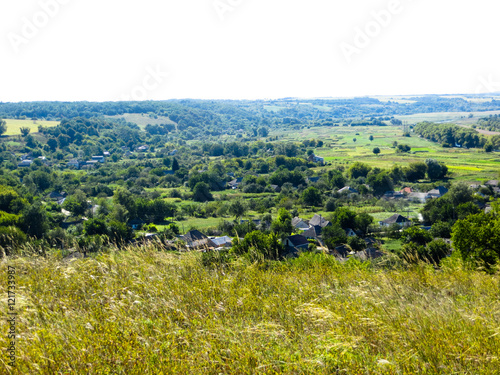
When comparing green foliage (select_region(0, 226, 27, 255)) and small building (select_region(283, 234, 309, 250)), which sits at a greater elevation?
green foliage (select_region(0, 226, 27, 255))

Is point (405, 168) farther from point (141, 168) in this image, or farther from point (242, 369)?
point (242, 369)

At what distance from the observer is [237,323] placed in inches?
114

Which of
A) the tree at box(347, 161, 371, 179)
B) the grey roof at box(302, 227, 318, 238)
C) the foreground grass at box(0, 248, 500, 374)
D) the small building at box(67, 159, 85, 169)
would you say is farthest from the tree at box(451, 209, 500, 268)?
the small building at box(67, 159, 85, 169)

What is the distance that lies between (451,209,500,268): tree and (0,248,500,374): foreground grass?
6696 mm

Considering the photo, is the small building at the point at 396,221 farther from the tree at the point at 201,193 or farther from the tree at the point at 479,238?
the tree at the point at 201,193

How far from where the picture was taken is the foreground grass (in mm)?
2324

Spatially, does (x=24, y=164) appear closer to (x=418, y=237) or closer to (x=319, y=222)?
(x=319, y=222)

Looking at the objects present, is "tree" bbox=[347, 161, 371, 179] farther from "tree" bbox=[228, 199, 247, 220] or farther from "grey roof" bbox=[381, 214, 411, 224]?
"grey roof" bbox=[381, 214, 411, 224]

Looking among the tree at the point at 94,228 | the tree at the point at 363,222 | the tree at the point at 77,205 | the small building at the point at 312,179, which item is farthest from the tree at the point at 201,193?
the tree at the point at 363,222

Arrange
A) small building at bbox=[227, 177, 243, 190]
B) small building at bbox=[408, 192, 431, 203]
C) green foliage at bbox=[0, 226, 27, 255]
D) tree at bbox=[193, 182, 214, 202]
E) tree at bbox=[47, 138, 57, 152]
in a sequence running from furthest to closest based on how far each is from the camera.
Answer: tree at bbox=[47, 138, 57, 152]
small building at bbox=[227, 177, 243, 190]
tree at bbox=[193, 182, 214, 202]
small building at bbox=[408, 192, 431, 203]
green foliage at bbox=[0, 226, 27, 255]

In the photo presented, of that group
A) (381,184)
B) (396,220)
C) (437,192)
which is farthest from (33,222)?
(437,192)

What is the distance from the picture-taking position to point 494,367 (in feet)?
7.25

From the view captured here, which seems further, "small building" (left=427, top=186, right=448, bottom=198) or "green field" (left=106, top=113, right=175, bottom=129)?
"green field" (left=106, top=113, right=175, bottom=129)

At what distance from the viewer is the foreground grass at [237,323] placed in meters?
2.32
